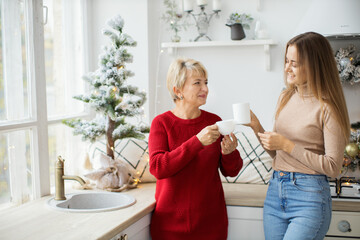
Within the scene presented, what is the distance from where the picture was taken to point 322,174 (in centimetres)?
170

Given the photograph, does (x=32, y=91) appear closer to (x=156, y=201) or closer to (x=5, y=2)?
(x=5, y=2)

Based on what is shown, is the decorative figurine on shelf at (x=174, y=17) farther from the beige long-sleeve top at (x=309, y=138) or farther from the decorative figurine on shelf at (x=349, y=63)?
the beige long-sleeve top at (x=309, y=138)

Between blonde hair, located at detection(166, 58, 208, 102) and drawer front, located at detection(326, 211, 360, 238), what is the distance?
3.48 feet

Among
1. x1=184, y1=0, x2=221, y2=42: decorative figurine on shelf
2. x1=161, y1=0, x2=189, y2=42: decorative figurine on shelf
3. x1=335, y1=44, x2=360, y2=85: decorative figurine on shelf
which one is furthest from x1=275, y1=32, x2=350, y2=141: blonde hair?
x1=161, y1=0, x2=189, y2=42: decorative figurine on shelf

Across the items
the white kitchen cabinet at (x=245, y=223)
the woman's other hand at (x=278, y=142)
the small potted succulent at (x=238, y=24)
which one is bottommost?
Answer: the white kitchen cabinet at (x=245, y=223)

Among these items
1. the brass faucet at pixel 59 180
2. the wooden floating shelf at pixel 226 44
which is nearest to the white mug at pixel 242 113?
the brass faucet at pixel 59 180

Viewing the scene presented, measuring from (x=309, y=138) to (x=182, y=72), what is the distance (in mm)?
673

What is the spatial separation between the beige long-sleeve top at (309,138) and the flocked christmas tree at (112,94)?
0.94 meters

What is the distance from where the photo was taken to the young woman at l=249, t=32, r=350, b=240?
163 centimetres

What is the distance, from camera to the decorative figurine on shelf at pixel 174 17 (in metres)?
3.07

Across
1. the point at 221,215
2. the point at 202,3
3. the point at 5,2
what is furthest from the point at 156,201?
the point at 202,3

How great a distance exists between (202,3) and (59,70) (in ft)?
3.69

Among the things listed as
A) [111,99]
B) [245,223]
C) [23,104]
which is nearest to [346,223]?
[245,223]

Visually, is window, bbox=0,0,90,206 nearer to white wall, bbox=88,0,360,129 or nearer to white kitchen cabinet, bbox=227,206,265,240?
white wall, bbox=88,0,360,129
